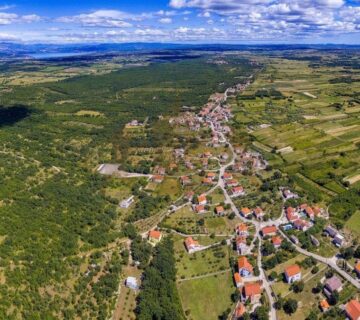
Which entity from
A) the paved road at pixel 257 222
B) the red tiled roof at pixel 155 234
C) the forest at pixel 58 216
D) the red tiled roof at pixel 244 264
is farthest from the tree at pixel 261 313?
the red tiled roof at pixel 155 234

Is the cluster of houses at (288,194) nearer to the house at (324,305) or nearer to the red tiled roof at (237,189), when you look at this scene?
the red tiled roof at (237,189)

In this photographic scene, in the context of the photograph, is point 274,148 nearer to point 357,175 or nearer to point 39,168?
point 357,175

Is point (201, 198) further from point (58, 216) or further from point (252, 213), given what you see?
point (58, 216)

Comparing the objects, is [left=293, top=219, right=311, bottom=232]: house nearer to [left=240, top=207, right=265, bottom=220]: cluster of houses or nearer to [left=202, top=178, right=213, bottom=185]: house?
[left=240, top=207, right=265, bottom=220]: cluster of houses

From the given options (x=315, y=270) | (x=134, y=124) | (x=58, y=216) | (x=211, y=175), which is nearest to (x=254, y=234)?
(x=315, y=270)

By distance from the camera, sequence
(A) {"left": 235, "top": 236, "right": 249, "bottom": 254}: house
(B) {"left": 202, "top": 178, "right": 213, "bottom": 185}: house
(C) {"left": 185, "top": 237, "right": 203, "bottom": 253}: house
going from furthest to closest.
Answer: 1. (B) {"left": 202, "top": 178, "right": 213, "bottom": 185}: house
2. (C) {"left": 185, "top": 237, "right": 203, "bottom": 253}: house
3. (A) {"left": 235, "top": 236, "right": 249, "bottom": 254}: house

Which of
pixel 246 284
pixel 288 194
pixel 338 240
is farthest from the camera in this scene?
pixel 288 194

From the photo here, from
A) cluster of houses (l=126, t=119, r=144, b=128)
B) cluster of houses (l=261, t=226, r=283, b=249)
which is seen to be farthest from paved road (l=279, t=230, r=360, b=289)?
cluster of houses (l=126, t=119, r=144, b=128)
